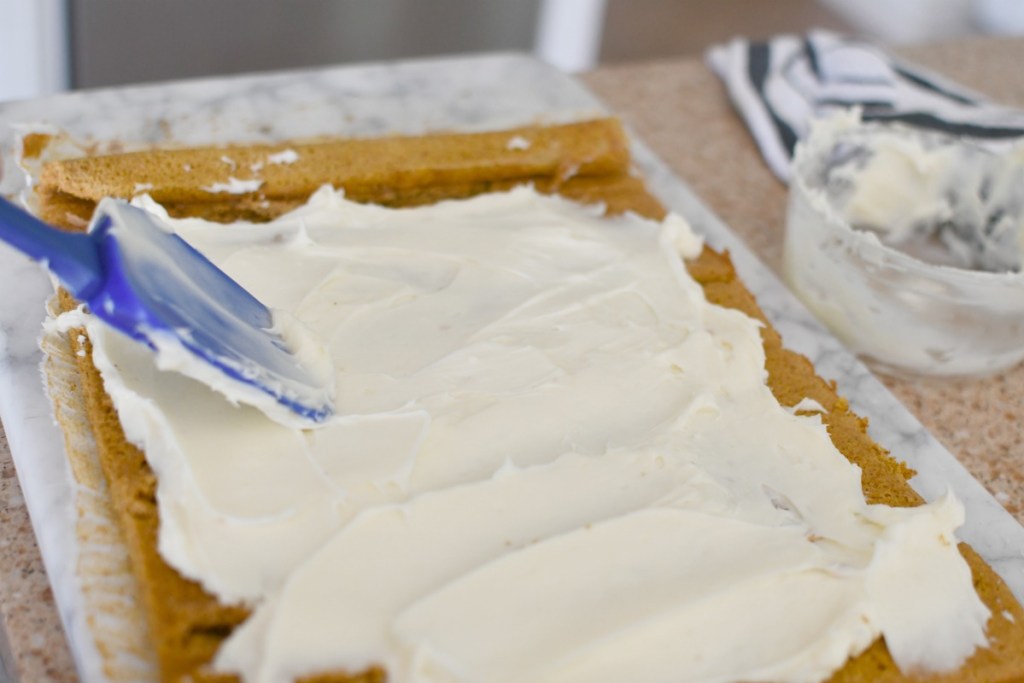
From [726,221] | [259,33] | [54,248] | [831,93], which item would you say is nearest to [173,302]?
[54,248]

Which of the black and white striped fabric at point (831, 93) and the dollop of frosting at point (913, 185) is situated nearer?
the dollop of frosting at point (913, 185)

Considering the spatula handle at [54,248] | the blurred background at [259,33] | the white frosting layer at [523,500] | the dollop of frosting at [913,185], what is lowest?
the blurred background at [259,33]

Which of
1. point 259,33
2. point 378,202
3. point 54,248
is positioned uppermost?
point 54,248

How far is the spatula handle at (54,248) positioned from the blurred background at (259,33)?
242 centimetres

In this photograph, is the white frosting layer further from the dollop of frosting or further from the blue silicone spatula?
the dollop of frosting

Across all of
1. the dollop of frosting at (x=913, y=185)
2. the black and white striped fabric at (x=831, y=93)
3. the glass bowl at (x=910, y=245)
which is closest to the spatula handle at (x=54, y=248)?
the glass bowl at (x=910, y=245)

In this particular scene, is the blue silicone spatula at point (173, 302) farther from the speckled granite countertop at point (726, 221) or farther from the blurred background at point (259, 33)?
the blurred background at point (259, 33)

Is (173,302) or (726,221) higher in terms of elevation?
(173,302)

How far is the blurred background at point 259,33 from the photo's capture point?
3539mm

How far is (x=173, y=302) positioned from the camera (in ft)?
4.48

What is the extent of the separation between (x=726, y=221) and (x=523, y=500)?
1.30m

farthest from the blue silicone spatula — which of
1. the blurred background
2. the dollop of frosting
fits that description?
the blurred background

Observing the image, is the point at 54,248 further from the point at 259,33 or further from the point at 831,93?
the point at 259,33

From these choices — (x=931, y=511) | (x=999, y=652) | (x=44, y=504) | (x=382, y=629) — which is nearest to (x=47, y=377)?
(x=44, y=504)
